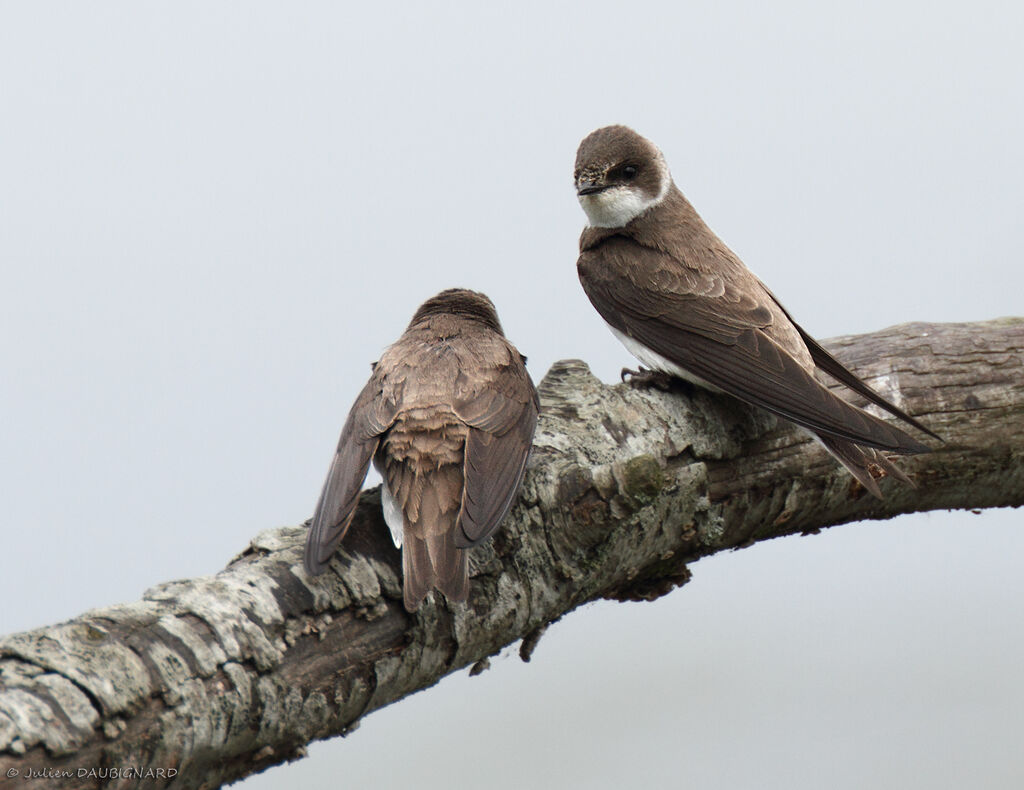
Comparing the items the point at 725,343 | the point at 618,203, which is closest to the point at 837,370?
the point at 725,343

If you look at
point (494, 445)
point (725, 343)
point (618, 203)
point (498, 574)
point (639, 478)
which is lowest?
point (498, 574)

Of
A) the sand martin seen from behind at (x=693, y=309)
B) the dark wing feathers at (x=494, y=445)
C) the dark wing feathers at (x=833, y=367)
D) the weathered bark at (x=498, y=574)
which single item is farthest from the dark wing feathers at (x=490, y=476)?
the dark wing feathers at (x=833, y=367)

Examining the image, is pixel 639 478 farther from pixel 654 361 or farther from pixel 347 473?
pixel 654 361

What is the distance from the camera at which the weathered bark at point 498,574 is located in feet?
5.57

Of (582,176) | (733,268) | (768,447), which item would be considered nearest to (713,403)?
(768,447)

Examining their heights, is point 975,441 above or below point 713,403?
below

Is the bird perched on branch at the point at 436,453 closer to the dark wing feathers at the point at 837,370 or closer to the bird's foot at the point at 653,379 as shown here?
the bird's foot at the point at 653,379

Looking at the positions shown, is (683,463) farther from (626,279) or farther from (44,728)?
(44,728)

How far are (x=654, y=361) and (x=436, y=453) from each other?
0.92 m

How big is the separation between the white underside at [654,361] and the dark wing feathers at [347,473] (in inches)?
31.5

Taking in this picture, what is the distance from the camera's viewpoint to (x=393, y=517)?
2148 millimetres

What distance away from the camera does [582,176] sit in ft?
10.5

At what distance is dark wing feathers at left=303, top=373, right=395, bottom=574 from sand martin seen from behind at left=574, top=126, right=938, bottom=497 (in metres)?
0.82

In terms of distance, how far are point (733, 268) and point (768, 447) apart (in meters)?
0.50
